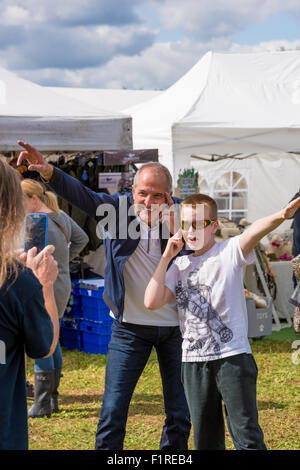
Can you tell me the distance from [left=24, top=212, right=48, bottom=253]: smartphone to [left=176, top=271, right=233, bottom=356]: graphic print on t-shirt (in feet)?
3.27

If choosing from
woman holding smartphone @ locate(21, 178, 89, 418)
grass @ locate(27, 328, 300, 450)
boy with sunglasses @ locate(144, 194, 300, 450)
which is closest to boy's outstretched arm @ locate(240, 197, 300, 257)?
boy with sunglasses @ locate(144, 194, 300, 450)

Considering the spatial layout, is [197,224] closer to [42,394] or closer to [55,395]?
[42,394]

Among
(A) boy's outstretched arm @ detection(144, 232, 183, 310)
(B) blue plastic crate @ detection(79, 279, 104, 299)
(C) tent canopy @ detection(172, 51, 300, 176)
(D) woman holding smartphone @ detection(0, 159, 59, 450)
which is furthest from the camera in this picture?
(C) tent canopy @ detection(172, 51, 300, 176)

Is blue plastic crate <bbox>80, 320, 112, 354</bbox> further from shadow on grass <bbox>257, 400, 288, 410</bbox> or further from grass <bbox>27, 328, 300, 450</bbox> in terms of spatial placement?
shadow on grass <bbox>257, 400, 288, 410</bbox>

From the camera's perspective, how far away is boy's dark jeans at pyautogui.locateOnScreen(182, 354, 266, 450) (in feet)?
9.17

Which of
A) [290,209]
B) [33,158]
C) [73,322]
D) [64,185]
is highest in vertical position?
[33,158]

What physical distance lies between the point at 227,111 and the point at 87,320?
3449 mm

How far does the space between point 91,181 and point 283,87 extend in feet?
11.5

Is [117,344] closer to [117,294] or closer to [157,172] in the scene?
[117,294]

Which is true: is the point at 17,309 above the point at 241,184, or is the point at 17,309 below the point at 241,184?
below

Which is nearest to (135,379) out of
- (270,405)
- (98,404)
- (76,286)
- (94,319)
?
(98,404)

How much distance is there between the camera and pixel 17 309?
196 centimetres

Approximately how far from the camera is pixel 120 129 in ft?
22.5
